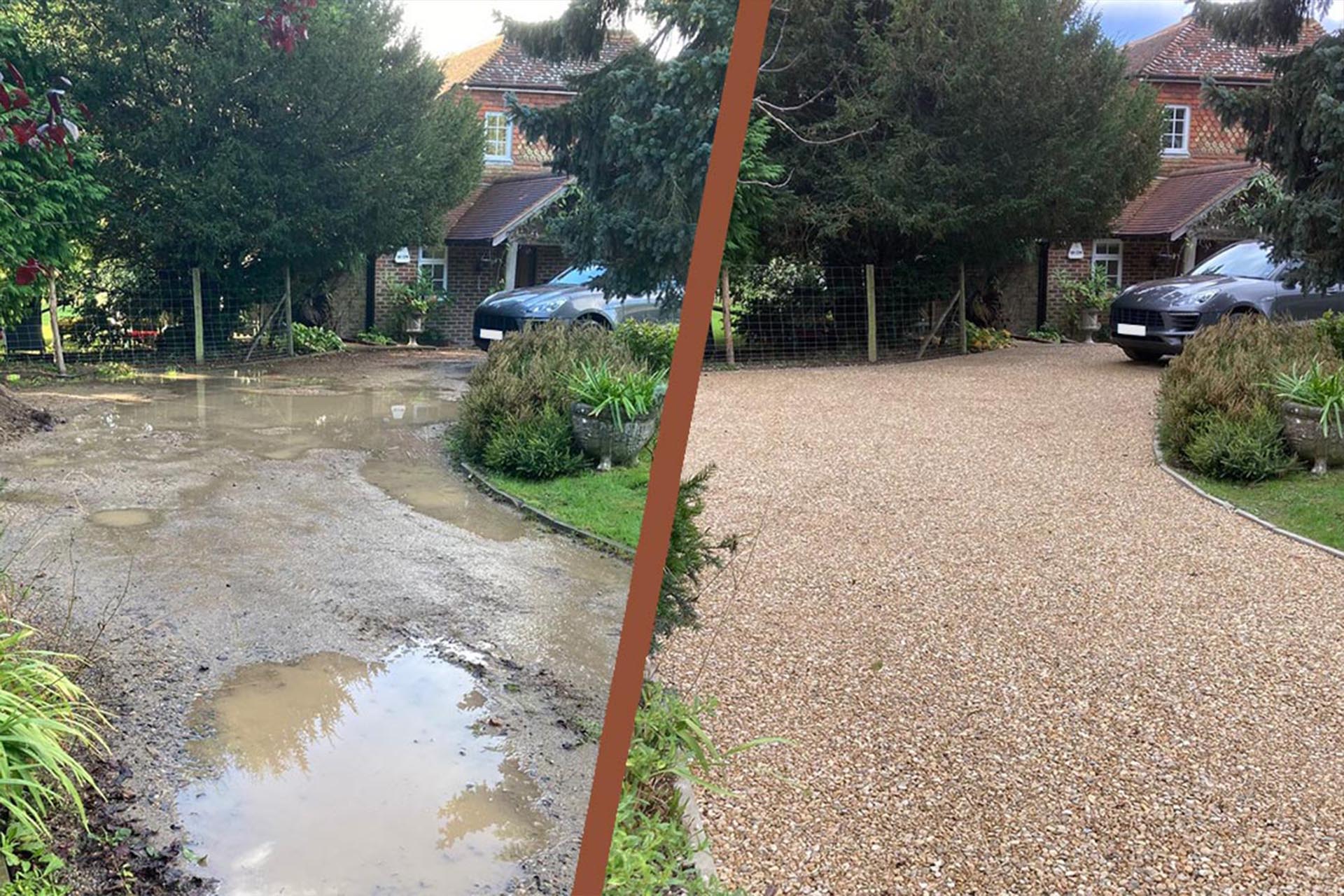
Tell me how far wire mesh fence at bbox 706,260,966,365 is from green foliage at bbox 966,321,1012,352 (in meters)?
0.35

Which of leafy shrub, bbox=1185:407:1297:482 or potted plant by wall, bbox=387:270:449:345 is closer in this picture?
potted plant by wall, bbox=387:270:449:345

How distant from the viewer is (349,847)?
4.91ft

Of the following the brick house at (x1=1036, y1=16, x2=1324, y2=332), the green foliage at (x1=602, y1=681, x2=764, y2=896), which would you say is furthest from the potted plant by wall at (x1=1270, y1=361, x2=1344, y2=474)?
the brick house at (x1=1036, y1=16, x2=1324, y2=332)

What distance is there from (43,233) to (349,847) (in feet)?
3.07

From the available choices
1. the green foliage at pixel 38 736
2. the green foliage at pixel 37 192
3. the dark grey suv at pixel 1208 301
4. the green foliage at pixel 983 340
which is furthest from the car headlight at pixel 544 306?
the green foliage at pixel 983 340

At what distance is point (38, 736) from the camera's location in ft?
5.63

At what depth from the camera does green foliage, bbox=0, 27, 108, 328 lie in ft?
5.35

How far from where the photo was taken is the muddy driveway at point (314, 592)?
65.9 inches

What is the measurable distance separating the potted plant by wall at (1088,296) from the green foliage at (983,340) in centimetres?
156

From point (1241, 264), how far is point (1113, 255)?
5.22 metres

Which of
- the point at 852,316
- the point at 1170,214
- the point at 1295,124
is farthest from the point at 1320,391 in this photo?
the point at 1170,214

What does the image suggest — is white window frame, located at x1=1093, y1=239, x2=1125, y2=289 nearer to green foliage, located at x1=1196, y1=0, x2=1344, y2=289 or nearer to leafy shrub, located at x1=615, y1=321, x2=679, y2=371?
green foliage, located at x1=1196, y1=0, x2=1344, y2=289

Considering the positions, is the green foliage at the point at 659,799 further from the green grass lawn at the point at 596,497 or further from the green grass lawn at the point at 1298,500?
the green grass lawn at the point at 1298,500

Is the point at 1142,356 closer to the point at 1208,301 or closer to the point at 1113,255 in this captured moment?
the point at 1208,301
